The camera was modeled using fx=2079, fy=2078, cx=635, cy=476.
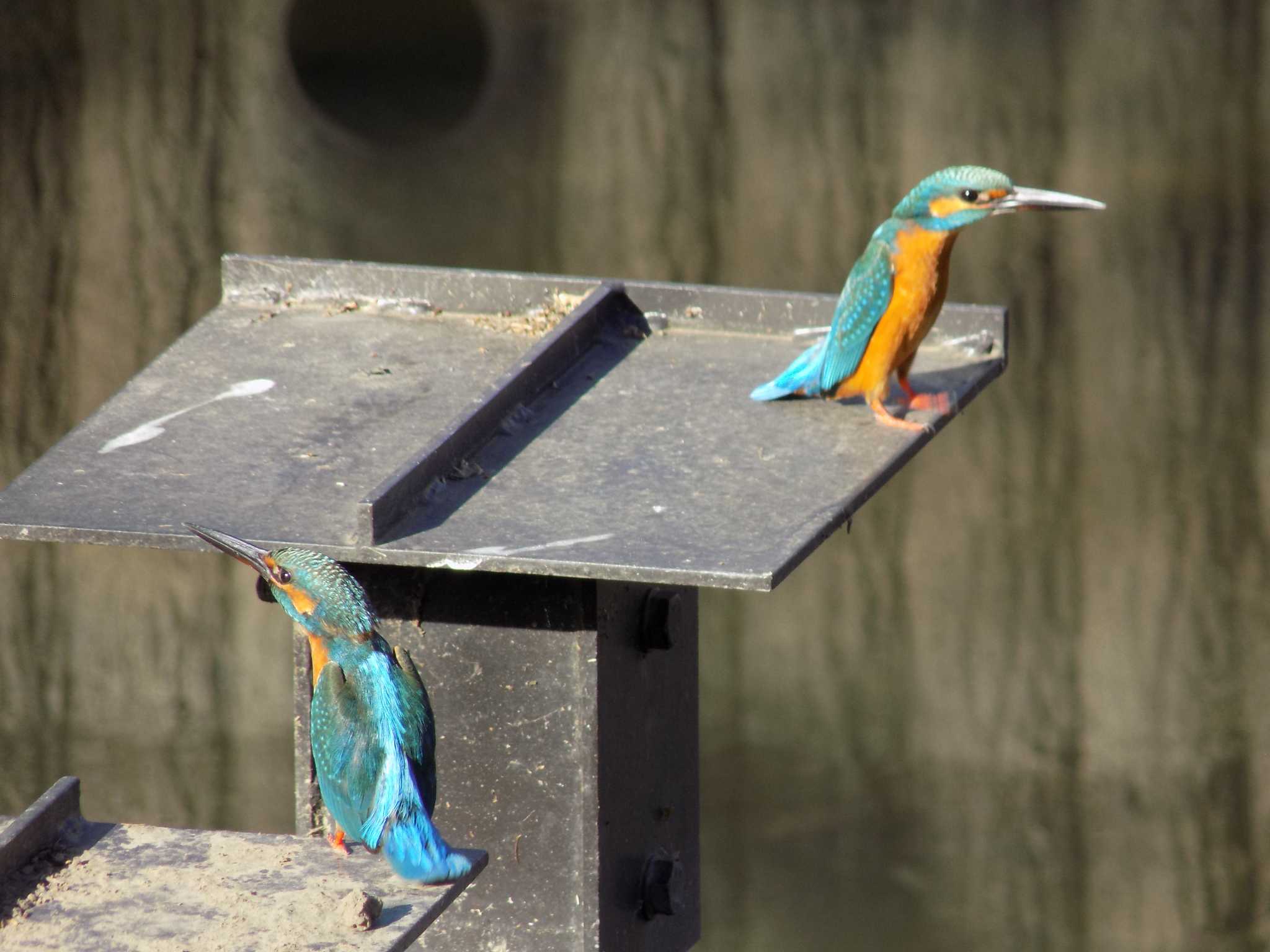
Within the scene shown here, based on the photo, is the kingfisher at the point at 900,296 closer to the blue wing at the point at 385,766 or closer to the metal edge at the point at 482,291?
the metal edge at the point at 482,291

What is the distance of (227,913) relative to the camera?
2.32 m

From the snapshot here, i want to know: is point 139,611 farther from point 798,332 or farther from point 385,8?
point 798,332

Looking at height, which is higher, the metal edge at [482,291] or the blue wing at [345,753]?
the metal edge at [482,291]

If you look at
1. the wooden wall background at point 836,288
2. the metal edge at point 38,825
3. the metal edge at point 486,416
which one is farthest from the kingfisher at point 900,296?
the wooden wall background at point 836,288

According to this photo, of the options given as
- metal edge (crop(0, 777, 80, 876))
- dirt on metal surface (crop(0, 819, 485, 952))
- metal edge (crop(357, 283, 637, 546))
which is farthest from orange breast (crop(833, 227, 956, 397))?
metal edge (crop(0, 777, 80, 876))

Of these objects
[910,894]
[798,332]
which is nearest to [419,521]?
[798,332]

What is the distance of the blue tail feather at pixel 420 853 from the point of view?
7.76 ft

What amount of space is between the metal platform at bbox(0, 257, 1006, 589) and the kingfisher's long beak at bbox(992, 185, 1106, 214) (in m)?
0.25

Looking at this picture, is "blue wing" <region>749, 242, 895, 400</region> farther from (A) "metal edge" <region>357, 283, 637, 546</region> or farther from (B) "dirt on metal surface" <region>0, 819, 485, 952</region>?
(B) "dirt on metal surface" <region>0, 819, 485, 952</region>

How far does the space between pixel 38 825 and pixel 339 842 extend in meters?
0.36

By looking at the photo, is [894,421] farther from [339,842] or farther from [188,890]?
[188,890]

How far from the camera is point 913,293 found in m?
3.14

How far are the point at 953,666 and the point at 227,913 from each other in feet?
9.16

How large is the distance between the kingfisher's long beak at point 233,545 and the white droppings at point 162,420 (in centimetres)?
36
